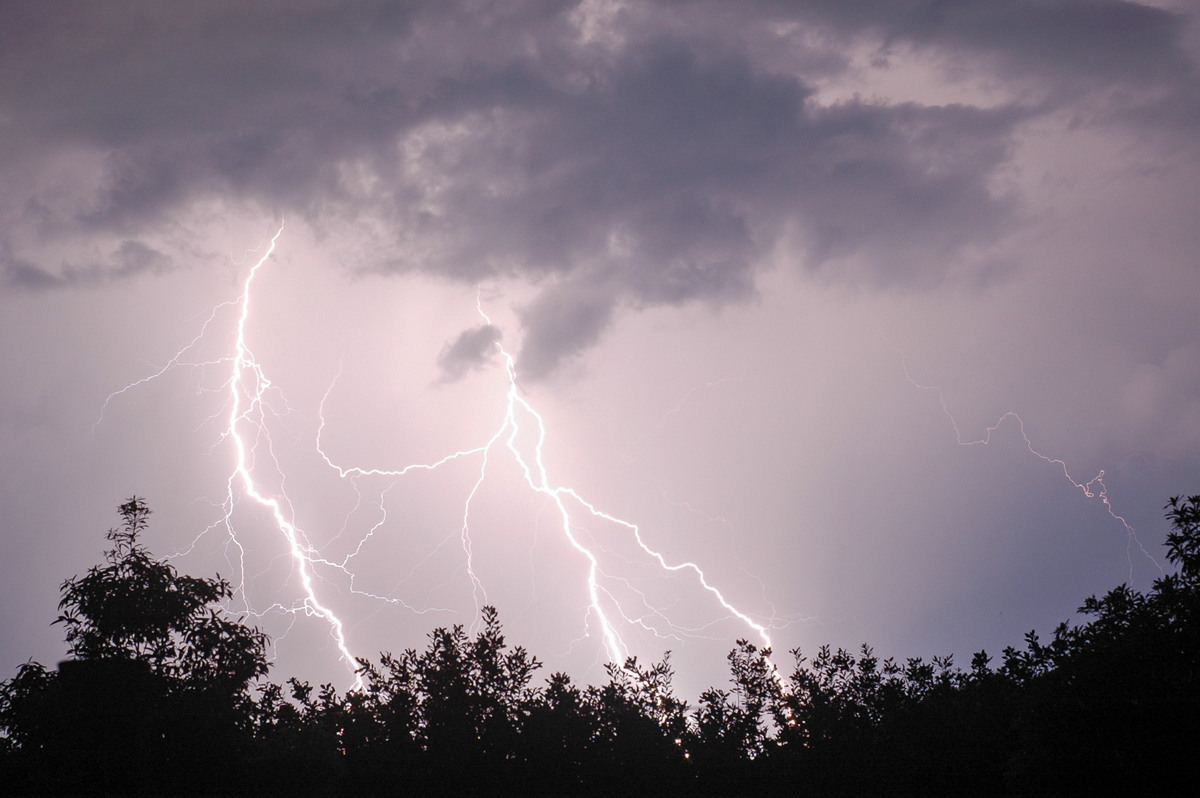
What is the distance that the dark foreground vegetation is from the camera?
11070 millimetres

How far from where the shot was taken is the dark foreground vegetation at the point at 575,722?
36.3 feet

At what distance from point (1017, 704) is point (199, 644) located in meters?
13.5

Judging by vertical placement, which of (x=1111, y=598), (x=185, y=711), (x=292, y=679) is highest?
(x=292, y=679)

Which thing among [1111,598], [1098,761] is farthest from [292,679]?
[1111,598]

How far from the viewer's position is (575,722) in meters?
14.3

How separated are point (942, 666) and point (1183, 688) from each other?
572 centimetres

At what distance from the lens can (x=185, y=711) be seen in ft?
40.0

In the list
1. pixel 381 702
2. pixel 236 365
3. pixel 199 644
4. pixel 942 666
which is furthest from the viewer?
pixel 236 365

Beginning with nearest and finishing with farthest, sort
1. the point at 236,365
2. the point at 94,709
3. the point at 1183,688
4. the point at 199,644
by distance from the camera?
1. the point at 1183,688
2. the point at 94,709
3. the point at 199,644
4. the point at 236,365

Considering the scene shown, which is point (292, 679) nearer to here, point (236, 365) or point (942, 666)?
point (942, 666)

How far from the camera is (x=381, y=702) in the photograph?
14.8m

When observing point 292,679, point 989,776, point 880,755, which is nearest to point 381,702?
point 292,679

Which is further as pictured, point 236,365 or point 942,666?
point 236,365

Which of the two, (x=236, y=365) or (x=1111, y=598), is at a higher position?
(x=236, y=365)
